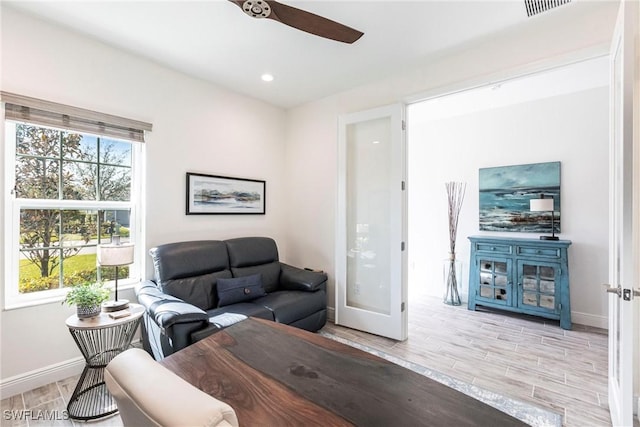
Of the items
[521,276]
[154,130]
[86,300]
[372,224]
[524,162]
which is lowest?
[521,276]

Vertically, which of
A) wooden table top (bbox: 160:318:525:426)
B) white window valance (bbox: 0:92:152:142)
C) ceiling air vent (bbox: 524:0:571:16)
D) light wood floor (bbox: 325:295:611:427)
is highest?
ceiling air vent (bbox: 524:0:571:16)

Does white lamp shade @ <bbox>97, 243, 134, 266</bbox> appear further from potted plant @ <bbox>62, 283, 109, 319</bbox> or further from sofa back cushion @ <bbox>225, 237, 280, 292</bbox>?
sofa back cushion @ <bbox>225, 237, 280, 292</bbox>

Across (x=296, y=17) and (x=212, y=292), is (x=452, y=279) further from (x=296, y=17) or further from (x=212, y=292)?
(x=296, y=17)

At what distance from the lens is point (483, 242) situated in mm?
4039

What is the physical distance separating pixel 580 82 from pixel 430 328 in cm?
339

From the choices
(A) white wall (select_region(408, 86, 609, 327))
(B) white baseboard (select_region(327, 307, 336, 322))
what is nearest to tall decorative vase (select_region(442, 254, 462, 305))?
(A) white wall (select_region(408, 86, 609, 327))

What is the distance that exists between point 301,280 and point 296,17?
2.56 meters

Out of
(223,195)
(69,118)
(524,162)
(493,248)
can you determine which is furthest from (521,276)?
(69,118)

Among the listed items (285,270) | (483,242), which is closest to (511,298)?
(483,242)

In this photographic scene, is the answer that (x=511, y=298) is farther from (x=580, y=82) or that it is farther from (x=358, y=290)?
(x=580, y=82)

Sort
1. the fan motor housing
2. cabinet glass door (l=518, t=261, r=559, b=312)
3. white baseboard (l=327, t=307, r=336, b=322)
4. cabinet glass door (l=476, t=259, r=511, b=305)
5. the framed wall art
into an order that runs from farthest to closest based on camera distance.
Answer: cabinet glass door (l=476, t=259, r=511, b=305)
white baseboard (l=327, t=307, r=336, b=322)
cabinet glass door (l=518, t=261, r=559, b=312)
the framed wall art
the fan motor housing

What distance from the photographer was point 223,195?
141 inches

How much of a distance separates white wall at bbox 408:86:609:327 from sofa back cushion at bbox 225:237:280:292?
2816 mm

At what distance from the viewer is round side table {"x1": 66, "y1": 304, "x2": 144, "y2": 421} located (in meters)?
2.01
